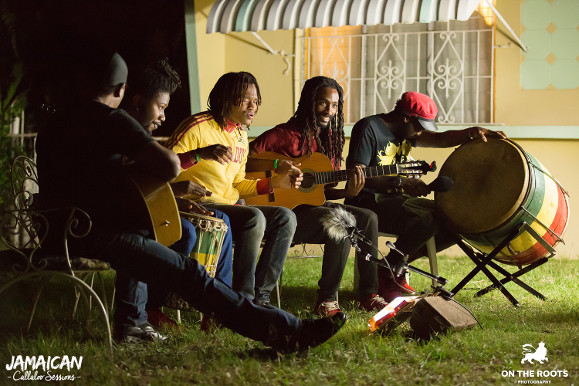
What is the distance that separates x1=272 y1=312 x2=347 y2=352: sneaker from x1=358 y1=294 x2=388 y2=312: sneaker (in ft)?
5.23

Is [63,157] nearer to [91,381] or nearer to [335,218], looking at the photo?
[91,381]

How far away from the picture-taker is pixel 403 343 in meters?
3.86

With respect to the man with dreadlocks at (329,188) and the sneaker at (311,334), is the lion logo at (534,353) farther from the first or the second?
the man with dreadlocks at (329,188)

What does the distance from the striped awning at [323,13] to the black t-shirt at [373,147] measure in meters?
2.14

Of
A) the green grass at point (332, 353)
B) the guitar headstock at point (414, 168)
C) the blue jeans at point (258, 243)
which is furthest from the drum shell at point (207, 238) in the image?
the guitar headstock at point (414, 168)

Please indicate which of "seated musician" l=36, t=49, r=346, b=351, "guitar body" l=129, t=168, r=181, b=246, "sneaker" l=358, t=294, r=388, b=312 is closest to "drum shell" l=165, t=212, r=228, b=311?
"guitar body" l=129, t=168, r=181, b=246

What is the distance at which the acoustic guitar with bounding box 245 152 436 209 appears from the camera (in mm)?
5109

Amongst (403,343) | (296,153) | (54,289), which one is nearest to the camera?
(403,343)

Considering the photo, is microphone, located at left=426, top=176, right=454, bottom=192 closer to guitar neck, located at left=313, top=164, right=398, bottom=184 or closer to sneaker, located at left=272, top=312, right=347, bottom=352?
guitar neck, located at left=313, top=164, right=398, bottom=184

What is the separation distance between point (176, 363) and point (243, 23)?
16.6 ft

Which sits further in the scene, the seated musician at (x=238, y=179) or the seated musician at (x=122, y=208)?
the seated musician at (x=238, y=179)

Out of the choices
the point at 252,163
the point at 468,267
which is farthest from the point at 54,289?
the point at 468,267

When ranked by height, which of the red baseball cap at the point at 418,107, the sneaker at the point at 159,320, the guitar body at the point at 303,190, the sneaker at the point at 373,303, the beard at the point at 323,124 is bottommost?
the sneaker at the point at 373,303

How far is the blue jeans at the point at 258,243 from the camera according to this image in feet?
14.6
